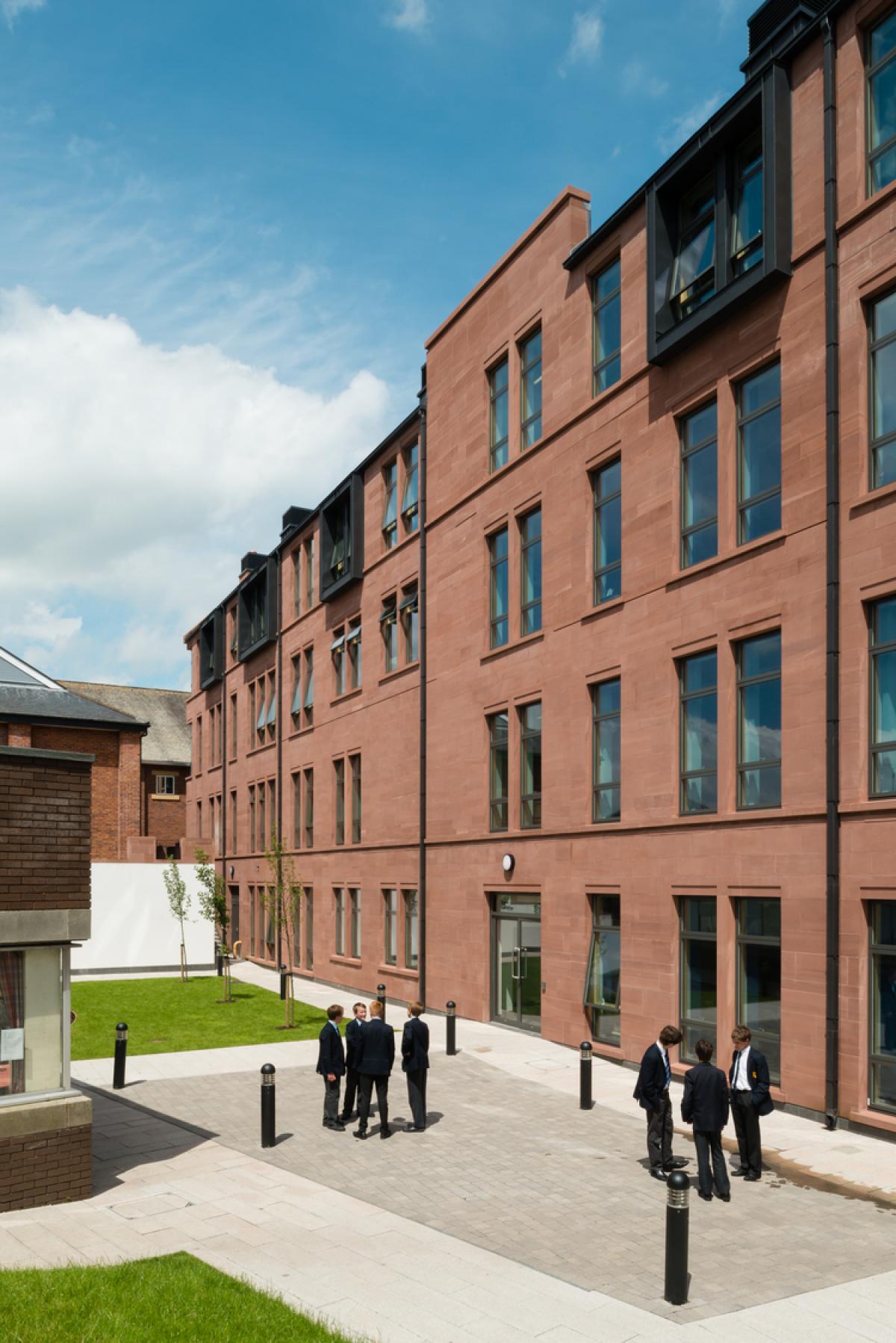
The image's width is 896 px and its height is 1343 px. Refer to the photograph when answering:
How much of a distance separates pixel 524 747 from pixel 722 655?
7.15m

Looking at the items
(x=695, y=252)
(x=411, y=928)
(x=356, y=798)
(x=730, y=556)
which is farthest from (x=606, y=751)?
(x=356, y=798)

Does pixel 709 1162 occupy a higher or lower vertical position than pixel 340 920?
higher

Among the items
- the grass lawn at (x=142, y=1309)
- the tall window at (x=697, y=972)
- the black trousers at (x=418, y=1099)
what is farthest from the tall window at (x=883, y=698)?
the grass lawn at (x=142, y=1309)

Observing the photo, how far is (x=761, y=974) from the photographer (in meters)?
17.2

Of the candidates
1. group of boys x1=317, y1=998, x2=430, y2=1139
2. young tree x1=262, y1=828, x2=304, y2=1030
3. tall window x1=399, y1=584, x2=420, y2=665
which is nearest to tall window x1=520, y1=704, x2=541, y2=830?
tall window x1=399, y1=584, x2=420, y2=665

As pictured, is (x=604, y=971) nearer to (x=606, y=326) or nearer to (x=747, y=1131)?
(x=747, y=1131)

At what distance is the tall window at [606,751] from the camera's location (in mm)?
21391

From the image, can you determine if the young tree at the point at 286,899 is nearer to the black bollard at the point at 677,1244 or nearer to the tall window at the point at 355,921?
the tall window at the point at 355,921

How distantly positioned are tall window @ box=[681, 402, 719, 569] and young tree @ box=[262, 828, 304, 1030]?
13672 millimetres

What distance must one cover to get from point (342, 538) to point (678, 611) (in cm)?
2022

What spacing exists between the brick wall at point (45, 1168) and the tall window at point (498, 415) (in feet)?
57.4

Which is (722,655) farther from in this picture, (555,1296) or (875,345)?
(555,1296)

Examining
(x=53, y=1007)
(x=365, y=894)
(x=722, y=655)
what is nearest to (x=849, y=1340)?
(x=53, y=1007)

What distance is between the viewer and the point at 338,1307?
8.98m
